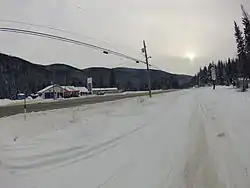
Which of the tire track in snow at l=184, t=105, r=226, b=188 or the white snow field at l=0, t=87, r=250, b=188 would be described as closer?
the tire track in snow at l=184, t=105, r=226, b=188

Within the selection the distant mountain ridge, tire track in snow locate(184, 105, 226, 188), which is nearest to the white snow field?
tire track in snow locate(184, 105, 226, 188)

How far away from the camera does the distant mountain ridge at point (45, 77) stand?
133375mm

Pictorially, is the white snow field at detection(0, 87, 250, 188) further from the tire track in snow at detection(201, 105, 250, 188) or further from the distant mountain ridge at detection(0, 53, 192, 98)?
the distant mountain ridge at detection(0, 53, 192, 98)

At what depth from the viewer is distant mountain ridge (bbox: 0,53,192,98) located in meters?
133

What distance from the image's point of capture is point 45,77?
154250mm

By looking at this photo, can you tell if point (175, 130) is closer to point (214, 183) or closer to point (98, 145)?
point (98, 145)

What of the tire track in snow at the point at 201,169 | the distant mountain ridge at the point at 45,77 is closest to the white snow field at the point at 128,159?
the tire track in snow at the point at 201,169

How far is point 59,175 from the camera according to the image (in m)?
7.84

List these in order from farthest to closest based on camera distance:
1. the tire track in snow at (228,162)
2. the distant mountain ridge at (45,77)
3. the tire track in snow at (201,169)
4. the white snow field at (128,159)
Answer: the distant mountain ridge at (45,77) → the white snow field at (128,159) → the tire track in snow at (228,162) → the tire track in snow at (201,169)

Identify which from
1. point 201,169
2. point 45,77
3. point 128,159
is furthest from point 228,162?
point 45,77

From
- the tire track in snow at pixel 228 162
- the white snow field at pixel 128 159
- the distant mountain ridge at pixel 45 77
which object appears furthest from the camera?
the distant mountain ridge at pixel 45 77

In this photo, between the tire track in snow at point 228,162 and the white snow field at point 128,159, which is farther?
the white snow field at point 128,159

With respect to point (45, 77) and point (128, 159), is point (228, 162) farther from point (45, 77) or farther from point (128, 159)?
point (45, 77)

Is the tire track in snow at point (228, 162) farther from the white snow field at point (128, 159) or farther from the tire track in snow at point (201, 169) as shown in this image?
the tire track in snow at point (201, 169)
